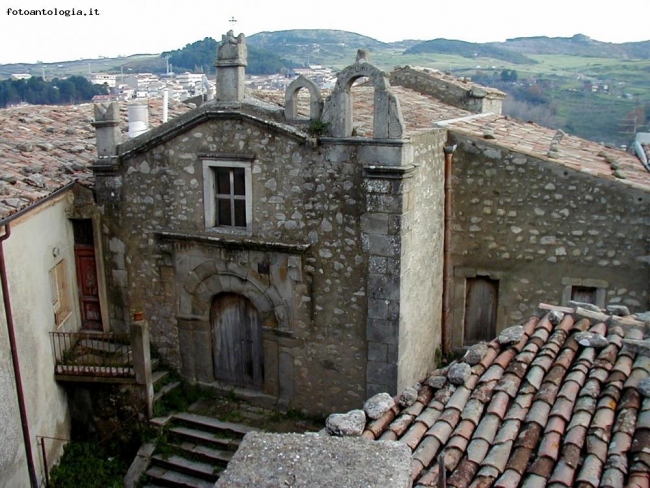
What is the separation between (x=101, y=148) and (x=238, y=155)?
2.46 metres

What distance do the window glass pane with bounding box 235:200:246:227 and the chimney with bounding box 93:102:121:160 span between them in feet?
7.45

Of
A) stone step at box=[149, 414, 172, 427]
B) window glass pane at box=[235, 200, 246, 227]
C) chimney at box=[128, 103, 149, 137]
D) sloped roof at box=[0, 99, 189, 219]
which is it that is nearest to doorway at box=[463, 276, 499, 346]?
window glass pane at box=[235, 200, 246, 227]

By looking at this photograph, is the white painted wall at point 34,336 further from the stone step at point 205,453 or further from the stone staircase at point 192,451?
the stone step at point 205,453

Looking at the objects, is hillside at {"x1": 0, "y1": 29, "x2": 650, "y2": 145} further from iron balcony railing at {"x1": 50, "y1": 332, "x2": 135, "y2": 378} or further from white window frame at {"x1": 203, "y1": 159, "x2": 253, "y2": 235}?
iron balcony railing at {"x1": 50, "y1": 332, "x2": 135, "y2": 378}

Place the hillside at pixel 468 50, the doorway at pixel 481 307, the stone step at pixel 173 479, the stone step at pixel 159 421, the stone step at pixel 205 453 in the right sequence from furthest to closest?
the hillside at pixel 468 50, the doorway at pixel 481 307, the stone step at pixel 159 421, the stone step at pixel 205 453, the stone step at pixel 173 479

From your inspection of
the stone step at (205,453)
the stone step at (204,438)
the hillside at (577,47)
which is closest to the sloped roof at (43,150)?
the stone step at (204,438)

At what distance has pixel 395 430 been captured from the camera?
4934mm

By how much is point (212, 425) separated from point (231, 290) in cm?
215

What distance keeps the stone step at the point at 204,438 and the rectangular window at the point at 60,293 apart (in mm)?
2580

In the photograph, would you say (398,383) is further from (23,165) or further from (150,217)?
(23,165)

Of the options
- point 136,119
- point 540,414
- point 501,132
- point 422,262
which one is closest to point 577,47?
point 501,132

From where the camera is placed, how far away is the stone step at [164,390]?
1038 centimetres

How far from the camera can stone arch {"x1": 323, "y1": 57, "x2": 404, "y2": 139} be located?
858 cm

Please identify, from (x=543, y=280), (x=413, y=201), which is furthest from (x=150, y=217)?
(x=543, y=280)
